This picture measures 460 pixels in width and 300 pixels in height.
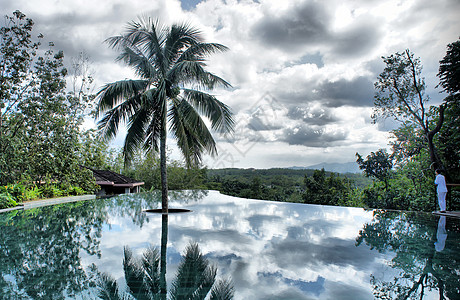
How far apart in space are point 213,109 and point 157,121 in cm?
174

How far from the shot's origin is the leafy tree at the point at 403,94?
12164 millimetres

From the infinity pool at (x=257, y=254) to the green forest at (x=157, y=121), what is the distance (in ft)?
9.11

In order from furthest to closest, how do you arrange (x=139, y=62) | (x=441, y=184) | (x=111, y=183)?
(x=111, y=183), (x=441, y=184), (x=139, y=62)

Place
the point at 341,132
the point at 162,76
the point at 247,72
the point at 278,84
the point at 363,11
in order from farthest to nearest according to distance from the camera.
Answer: the point at 341,132, the point at 278,84, the point at 247,72, the point at 363,11, the point at 162,76

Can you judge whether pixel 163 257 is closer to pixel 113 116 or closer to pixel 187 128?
pixel 187 128

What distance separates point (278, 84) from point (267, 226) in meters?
7.94

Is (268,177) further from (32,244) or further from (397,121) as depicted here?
(32,244)

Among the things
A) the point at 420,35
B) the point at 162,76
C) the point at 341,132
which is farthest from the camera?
the point at 341,132

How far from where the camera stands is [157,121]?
27.8 feet

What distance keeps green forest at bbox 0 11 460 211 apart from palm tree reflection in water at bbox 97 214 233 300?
14.9ft

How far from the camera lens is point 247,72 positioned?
10.8 m

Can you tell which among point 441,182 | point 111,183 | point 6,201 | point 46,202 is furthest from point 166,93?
point 111,183

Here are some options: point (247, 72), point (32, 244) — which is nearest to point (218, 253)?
point (32, 244)

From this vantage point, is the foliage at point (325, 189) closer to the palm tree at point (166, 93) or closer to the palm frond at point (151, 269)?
the palm tree at point (166, 93)
